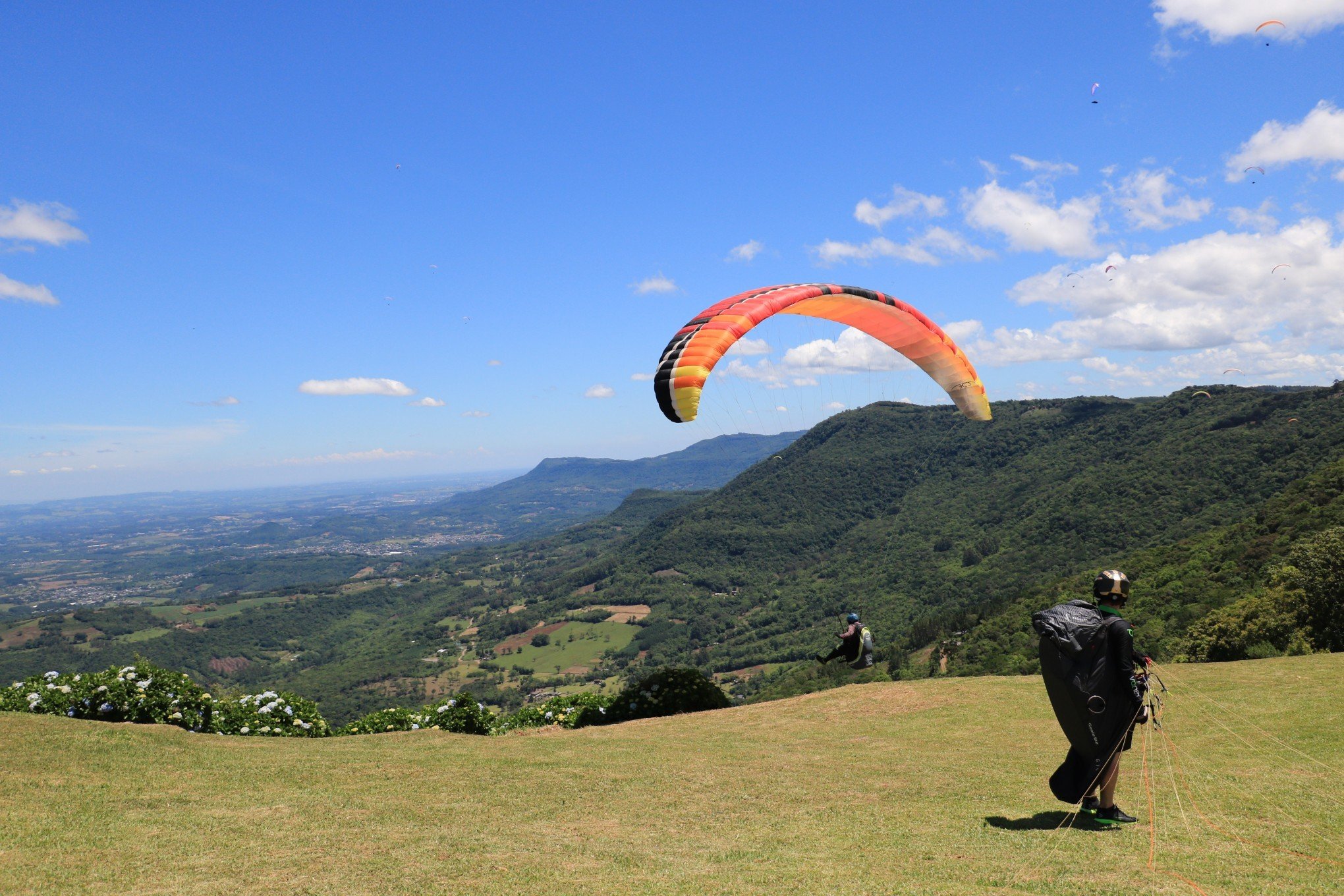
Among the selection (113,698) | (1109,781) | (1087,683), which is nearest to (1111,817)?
(1109,781)

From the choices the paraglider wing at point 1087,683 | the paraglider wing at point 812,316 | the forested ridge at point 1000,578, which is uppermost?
the paraglider wing at point 812,316

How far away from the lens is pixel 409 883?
23.8 ft

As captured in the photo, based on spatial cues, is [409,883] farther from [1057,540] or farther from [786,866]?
[1057,540]

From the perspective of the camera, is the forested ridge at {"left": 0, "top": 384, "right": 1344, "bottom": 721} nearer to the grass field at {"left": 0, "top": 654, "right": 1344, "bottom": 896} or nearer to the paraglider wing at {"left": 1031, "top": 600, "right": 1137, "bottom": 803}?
the grass field at {"left": 0, "top": 654, "right": 1344, "bottom": 896}

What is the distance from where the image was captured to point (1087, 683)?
763 centimetres

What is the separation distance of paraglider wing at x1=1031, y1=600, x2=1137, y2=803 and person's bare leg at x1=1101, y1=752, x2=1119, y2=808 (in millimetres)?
146

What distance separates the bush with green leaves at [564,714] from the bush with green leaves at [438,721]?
1315 mm

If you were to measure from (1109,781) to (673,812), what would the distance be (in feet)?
19.6

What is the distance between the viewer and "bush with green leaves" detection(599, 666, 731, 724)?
848 inches

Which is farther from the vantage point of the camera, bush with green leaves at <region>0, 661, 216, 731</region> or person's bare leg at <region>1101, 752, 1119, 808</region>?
bush with green leaves at <region>0, 661, 216, 731</region>

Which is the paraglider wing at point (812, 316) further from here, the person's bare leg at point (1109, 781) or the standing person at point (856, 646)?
the person's bare leg at point (1109, 781)

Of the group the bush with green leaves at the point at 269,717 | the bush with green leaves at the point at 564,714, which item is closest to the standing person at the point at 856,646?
the bush with green leaves at the point at 564,714

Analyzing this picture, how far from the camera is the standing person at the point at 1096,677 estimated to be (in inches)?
299

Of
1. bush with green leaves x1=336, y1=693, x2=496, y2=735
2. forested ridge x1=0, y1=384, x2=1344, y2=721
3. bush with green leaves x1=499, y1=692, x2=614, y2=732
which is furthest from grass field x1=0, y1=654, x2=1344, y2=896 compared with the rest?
forested ridge x1=0, y1=384, x2=1344, y2=721
